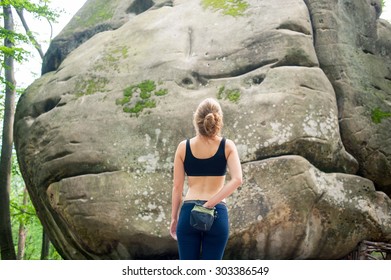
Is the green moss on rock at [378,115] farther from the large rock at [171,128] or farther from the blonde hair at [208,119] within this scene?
the blonde hair at [208,119]

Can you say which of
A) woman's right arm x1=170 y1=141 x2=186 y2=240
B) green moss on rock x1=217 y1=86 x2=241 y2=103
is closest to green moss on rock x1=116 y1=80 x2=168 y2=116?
green moss on rock x1=217 y1=86 x2=241 y2=103

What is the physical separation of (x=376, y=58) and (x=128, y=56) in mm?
4450

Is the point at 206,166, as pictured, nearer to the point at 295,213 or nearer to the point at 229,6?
the point at 295,213

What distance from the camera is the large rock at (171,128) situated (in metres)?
5.96

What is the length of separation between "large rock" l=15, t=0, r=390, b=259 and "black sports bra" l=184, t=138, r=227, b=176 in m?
2.35

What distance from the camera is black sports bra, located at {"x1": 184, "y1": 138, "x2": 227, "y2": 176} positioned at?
141 inches

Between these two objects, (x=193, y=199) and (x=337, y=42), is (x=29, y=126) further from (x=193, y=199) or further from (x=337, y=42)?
(x=337, y=42)

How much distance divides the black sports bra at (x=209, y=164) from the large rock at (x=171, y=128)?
2.35m

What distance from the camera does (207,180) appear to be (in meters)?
3.60

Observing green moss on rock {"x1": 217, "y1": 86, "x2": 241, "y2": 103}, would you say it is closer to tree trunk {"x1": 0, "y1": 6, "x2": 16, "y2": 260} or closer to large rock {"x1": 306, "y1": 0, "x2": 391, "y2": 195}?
large rock {"x1": 306, "y1": 0, "x2": 391, "y2": 195}

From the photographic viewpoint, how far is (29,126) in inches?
297

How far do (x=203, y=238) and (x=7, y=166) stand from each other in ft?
30.8

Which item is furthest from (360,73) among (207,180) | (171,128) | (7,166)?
(7,166)
